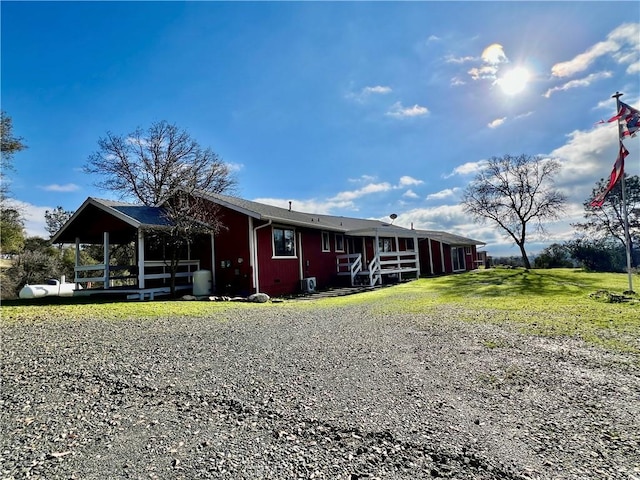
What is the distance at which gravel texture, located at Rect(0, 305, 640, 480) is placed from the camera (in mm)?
2363

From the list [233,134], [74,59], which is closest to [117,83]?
[74,59]

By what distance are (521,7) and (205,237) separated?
13.8 metres

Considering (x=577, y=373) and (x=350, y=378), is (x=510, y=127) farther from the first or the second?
(x=350, y=378)

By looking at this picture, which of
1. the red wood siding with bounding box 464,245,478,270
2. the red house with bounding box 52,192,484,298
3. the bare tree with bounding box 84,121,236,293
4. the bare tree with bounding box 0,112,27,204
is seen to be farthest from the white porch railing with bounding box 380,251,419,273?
the bare tree with bounding box 0,112,27,204

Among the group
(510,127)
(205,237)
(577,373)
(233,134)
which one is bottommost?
(577,373)

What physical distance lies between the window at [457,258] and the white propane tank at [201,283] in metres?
22.6

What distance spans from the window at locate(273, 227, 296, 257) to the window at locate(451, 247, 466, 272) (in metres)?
18.9

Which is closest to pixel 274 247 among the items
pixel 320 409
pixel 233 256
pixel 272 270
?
pixel 272 270

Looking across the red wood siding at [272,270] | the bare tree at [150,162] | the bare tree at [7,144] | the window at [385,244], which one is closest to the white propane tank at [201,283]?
the red wood siding at [272,270]

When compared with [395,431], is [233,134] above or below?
above

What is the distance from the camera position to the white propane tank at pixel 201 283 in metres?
13.7

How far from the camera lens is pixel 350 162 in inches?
717

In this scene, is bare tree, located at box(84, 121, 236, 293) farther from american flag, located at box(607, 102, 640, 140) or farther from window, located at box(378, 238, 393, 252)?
american flag, located at box(607, 102, 640, 140)

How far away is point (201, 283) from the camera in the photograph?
1379 centimetres
